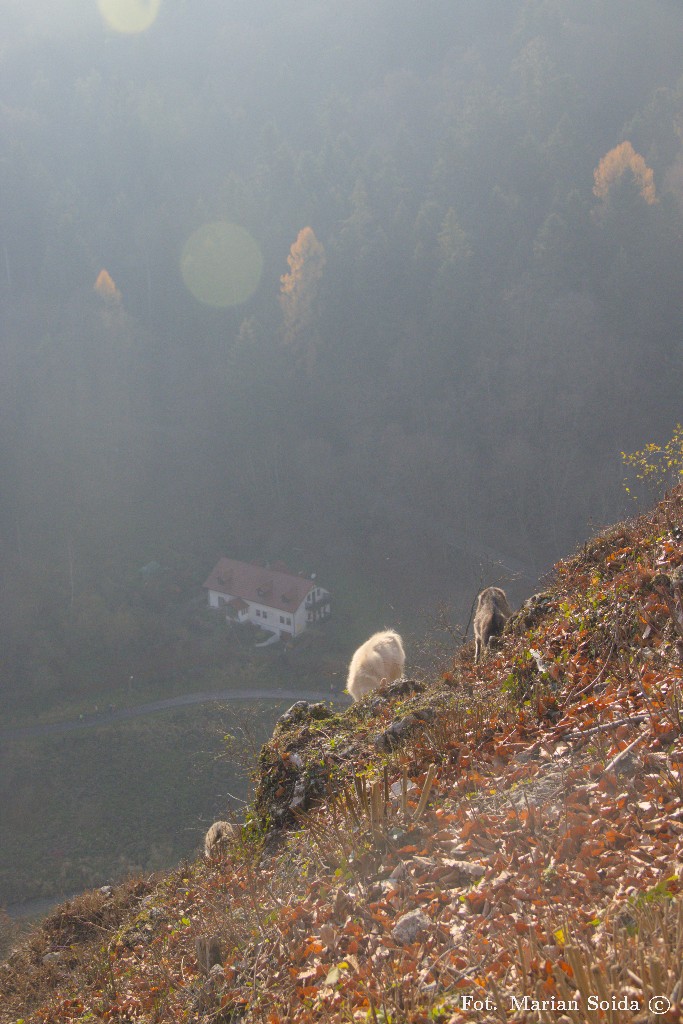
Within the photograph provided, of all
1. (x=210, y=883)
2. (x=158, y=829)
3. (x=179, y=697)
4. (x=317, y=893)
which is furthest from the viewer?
(x=179, y=697)

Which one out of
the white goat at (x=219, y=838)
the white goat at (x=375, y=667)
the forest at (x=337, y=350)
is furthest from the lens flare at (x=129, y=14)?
the white goat at (x=219, y=838)

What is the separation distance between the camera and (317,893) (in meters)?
4.40

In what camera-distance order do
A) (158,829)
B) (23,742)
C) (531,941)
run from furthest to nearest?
(23,742) < (158,829) < (531,941)

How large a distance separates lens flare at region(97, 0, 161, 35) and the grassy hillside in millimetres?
85967

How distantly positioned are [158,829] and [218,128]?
5878 cm

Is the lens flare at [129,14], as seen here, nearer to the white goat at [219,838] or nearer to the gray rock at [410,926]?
the white goat at [219,838]

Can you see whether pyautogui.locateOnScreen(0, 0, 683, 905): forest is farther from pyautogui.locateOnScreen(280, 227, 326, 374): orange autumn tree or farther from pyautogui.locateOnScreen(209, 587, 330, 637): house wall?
pyautogui.locateOnScreen(209, 587, 330, 637): house wall

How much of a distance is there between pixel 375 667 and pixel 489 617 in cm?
186

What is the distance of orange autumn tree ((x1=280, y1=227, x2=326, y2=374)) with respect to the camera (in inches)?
1725

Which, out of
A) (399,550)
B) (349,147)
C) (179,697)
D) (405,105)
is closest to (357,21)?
(405,105)

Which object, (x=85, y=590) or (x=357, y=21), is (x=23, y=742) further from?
(x=357, y=21)

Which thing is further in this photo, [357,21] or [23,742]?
[357,21]

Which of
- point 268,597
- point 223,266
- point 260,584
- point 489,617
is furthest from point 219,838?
point 223,266

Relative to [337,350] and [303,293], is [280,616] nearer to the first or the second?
[337,350]
